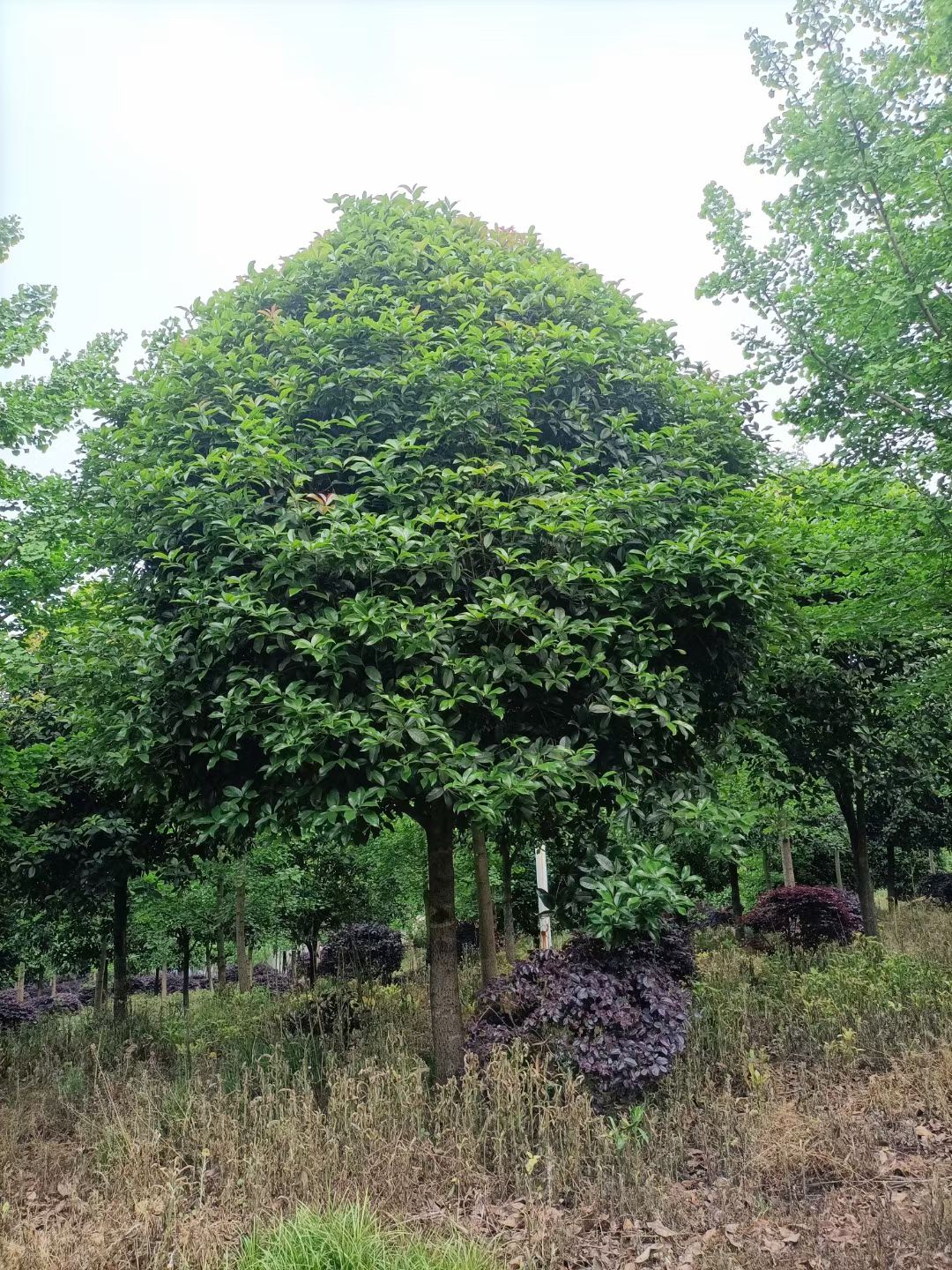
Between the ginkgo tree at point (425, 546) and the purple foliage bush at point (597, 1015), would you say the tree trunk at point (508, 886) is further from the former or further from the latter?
the ginkgo tree at point (425, 546)

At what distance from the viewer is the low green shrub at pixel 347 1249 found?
3.16 metres

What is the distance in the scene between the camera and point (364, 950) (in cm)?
1398

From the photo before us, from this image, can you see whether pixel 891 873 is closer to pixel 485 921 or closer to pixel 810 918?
pixel 810 918

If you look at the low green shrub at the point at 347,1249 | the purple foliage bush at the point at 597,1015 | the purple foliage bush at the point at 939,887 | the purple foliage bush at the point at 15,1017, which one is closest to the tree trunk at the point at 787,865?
the purple foliage bush at the point at 939,887

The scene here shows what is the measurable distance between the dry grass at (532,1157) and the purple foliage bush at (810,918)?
542cm

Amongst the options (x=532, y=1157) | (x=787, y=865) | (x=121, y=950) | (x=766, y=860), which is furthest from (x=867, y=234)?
(x=766, y=860)

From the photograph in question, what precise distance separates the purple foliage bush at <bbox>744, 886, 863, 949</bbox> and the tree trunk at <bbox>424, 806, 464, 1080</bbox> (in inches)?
295

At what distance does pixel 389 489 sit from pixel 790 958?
8293mm

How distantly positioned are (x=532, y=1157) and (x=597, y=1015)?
3.15 feet

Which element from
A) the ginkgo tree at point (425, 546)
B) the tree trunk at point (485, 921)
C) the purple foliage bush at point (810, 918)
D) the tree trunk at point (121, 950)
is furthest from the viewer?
the purple foliage bush at point (810, 918)

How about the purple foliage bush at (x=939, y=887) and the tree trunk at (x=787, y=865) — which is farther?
the purple foliage bush at (x=939, y=887)

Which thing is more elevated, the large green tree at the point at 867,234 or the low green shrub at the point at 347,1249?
the large green tree at the point at 867,234

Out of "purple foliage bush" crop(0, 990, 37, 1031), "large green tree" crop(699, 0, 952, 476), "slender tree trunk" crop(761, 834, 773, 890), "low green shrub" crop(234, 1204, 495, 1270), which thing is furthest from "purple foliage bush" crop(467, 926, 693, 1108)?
"slender tree trunk" crop(761, 834, 773, 890)

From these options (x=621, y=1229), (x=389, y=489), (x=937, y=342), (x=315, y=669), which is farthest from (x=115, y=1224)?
(x=937, y=342)
